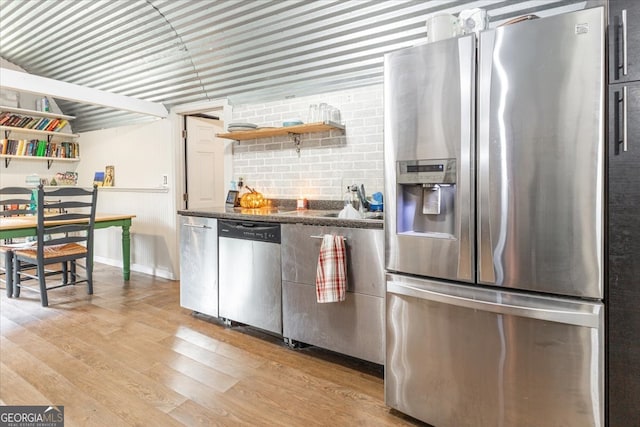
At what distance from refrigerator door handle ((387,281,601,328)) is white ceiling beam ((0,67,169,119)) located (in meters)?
3.60

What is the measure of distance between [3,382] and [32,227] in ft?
5.82

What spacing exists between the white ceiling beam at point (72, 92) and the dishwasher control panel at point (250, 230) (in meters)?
2.15

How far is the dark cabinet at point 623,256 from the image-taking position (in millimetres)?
1280

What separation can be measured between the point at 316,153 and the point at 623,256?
229cm

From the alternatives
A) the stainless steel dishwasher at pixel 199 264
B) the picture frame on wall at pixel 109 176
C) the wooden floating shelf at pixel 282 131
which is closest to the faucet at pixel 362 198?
the wooden floating shelf at pixel 282 131

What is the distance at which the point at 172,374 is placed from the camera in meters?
2.20

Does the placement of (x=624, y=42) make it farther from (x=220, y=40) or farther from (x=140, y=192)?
(x=140, y=192)

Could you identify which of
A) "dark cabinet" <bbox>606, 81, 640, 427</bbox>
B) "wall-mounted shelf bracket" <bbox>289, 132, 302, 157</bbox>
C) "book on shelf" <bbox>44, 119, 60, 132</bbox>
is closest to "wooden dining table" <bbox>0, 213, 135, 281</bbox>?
"book on shelf" <bbox>44, 119, 60, 132</bbox>

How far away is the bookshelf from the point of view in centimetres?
479

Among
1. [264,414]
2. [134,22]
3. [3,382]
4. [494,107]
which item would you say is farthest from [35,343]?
[494,107]

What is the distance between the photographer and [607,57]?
1.29m

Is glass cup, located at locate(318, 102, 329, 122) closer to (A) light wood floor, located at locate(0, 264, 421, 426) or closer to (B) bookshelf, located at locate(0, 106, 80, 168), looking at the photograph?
(A) light wood floor, located at locate(0, 264, 421, 426)

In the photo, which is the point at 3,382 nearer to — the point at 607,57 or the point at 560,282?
the point at 560,282

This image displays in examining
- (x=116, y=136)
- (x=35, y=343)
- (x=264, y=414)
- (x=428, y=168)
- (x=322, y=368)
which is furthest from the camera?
(x=116, y=136)
